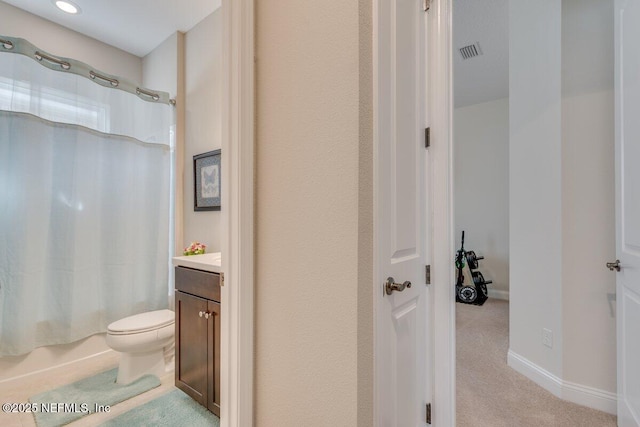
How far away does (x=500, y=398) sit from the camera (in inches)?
71.0

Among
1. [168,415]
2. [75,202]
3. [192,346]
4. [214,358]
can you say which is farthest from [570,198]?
[75,202]

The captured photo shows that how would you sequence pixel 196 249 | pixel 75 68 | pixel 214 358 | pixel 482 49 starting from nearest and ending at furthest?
pixel 214 358
pixel 75 68
pixel 196 249
pixel 482 49

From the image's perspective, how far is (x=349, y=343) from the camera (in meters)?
0.83

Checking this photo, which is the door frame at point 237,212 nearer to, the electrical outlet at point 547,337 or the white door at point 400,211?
the white door at point 400,211

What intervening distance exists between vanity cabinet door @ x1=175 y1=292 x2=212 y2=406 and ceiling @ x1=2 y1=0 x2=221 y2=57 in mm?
2148

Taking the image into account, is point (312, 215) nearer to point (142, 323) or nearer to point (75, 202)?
point (142, 323)

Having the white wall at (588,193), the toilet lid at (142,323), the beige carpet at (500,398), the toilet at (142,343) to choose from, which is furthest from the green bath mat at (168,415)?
the white wall at (588,193)

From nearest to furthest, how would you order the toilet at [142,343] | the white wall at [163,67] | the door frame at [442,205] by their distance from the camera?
the door frame at [442,205], the toilet at [142,343], the white wall at [163,67]

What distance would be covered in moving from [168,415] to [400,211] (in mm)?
1720

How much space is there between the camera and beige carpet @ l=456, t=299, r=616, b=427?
161 cm

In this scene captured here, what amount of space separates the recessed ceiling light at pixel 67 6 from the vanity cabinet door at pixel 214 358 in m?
2.43

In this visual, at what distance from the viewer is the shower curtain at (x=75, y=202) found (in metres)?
1.92

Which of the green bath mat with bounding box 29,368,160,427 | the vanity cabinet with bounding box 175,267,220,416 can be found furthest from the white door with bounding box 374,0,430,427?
the green bath mat with bounding box 29,368,160,427

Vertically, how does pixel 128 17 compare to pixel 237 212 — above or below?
above
